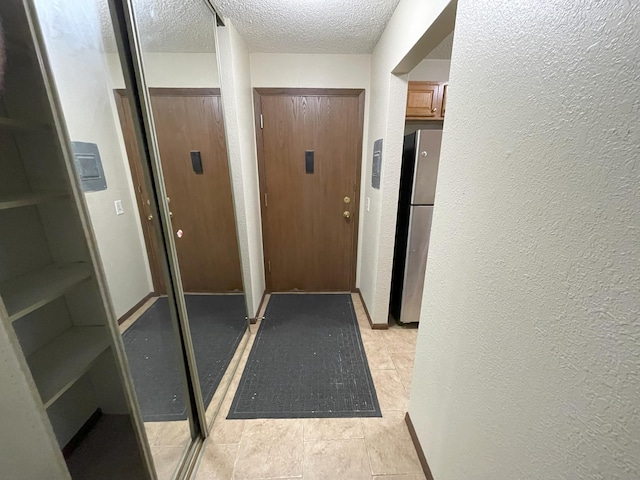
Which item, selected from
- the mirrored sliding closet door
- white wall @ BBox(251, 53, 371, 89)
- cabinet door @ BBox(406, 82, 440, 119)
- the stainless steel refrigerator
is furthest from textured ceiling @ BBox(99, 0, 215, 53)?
cabinet door @ BBox(406, 82, 440, 119)

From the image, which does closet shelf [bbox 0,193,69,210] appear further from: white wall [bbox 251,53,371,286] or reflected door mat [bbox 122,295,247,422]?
white wall [bbox 251,53,371,286]

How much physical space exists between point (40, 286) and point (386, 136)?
1.95 m

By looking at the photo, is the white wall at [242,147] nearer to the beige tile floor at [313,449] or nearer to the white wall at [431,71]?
the beige tile floor at [313,449]

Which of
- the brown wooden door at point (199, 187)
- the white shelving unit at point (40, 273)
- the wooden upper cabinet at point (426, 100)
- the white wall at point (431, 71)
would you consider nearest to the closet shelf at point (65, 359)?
the white shelving unit at point (40, 273)

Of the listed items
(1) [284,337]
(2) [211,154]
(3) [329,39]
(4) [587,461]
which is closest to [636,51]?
(4) [587,461]

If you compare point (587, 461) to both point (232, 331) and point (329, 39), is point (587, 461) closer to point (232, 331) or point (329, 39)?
point (232, 331)

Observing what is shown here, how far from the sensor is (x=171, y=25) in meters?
1.28

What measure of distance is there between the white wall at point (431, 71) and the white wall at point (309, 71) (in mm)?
455

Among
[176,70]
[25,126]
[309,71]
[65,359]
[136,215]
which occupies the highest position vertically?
[309,71]

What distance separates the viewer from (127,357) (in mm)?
863

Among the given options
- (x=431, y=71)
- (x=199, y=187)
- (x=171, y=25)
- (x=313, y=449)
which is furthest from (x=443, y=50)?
(x=313, y=449)

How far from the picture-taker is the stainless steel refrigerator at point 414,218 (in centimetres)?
184

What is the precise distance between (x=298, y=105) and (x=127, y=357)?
7.59ft

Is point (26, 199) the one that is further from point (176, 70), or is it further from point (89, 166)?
point (176, 70)
